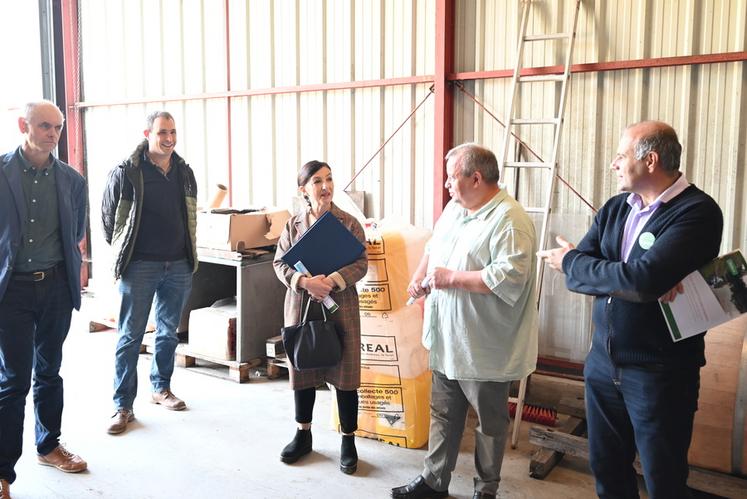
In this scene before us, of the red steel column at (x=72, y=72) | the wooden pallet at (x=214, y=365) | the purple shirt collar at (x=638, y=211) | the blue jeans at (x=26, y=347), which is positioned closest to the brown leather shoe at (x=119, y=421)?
the blue jeans at (x=26, y=347)

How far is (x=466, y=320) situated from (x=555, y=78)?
2.18 meters

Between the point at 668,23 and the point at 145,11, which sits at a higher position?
the point at 145,11

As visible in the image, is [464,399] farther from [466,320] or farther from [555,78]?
[555,78]

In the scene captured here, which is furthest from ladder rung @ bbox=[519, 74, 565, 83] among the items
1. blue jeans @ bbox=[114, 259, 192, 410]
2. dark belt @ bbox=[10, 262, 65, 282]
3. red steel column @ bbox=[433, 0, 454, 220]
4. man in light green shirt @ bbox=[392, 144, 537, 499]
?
dark belt @ bbox=[10, 262, 65, 282]

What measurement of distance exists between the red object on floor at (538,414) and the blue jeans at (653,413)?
1633 mm

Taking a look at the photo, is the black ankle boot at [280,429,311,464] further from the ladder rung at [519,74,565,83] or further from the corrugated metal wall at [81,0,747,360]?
the ladder rung at [519,74,565,83]

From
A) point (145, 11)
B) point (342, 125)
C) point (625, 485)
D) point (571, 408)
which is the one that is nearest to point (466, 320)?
point (625, 485)

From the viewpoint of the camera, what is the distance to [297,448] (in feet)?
11.0

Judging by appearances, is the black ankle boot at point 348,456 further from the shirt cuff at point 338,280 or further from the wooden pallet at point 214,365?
the wooden pallet at point 214,365

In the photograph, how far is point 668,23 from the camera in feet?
12.9

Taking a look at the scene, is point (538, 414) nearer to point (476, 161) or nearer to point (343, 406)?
point (343, 406)

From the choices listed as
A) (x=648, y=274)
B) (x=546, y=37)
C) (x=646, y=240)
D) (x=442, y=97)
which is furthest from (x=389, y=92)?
(x=648, y=274)

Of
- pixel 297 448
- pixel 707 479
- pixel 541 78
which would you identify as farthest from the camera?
pixel 541 78

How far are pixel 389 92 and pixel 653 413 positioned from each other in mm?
3580
